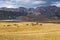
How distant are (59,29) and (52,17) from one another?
5.86ft

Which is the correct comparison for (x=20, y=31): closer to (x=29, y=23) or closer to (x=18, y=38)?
(x=29, y=23)

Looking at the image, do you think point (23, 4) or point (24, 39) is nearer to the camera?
point (24, 39)

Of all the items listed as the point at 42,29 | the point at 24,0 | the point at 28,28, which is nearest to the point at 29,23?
the point at 28,28

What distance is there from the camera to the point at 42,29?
1186 cm

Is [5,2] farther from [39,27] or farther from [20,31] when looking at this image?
[39,27]

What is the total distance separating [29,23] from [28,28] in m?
0.46

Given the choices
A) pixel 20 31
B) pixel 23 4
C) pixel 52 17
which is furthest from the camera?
pixel 52 17

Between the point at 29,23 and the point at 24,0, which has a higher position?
the point at 24,0

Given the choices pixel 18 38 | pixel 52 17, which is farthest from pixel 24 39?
pixel 52 17

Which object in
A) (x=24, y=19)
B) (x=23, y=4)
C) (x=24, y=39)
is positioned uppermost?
(x=23, y=4)

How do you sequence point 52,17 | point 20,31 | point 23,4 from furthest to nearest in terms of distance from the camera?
point 52,17
point 23,4
point 20,31

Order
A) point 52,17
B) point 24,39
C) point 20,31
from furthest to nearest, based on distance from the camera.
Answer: point 52,17, point 20,31, point 24,39

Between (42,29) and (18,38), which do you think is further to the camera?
(42,29)

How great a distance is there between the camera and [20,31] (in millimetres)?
11688
